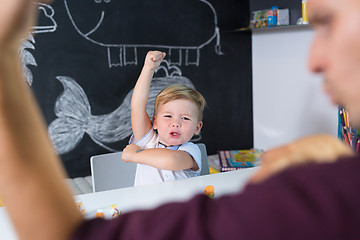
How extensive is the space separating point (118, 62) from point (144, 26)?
1.16 feet

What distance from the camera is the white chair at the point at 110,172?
1.70 metres

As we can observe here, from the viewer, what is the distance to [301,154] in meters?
0.23

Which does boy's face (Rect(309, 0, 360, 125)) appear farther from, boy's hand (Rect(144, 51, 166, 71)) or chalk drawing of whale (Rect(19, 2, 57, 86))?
chalk drawing of whale (Rect(19, 2, 57, 86))

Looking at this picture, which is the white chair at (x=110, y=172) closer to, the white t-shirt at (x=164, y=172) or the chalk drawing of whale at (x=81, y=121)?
the white t-shirt at (x=164, y=172)

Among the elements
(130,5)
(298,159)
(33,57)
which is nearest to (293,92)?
(130,5)

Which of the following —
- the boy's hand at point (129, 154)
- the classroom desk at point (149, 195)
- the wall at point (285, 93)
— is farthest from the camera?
the wall at point (285, 93)

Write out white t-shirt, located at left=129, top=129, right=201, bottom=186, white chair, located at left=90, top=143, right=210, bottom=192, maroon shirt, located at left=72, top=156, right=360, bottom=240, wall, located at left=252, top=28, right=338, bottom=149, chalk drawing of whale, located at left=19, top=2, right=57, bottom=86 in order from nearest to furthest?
maroon shirt, located at left=72, top=156, right=360, bottom=240 < white t-shirt, located at left=129, top=129, right=201, bottom=186 < white chair, located at left=90, top=143, right=210, bottom=192 < chalk drawing of whale, located at left=19, top=2, right=57, bottom=86 < wall, located at left=252, top=28, right=338, bottom=149

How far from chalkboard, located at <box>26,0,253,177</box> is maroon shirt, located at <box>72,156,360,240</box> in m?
2.65

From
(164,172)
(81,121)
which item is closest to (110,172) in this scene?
(164,172)

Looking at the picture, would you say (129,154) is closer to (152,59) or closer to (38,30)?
(152,59)

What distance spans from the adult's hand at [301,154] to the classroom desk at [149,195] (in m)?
0.78

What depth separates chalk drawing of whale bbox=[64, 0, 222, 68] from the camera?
9.31 feet

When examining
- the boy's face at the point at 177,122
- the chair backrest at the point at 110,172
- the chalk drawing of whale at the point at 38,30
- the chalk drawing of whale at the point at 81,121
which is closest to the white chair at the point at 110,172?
the chair backrest at the point at 110,172

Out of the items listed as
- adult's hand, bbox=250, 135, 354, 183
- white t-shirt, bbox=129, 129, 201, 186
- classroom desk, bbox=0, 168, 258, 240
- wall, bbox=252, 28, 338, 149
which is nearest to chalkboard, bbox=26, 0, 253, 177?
wall, bbox=252, 28, 338, 149
